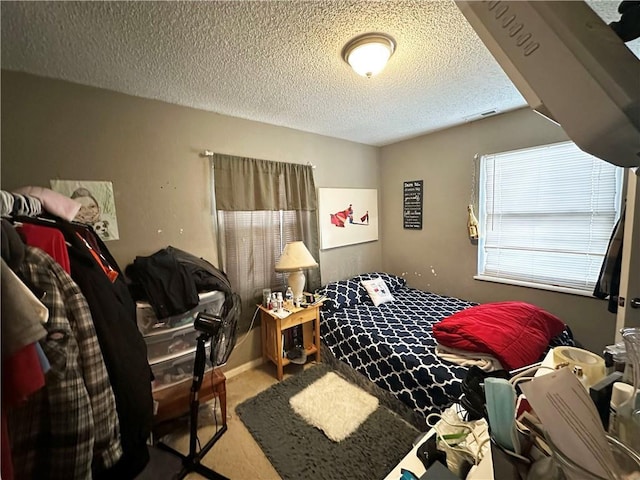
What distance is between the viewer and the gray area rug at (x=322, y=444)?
1466 millimetres

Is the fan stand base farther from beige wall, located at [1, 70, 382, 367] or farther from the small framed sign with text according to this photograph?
the small framed sign with text

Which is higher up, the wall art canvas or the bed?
the wall art canvas

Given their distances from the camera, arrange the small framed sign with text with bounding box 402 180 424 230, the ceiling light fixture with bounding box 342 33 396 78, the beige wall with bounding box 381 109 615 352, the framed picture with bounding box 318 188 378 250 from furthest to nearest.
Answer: the small framed sign with text with bounding box 402 180 424 230, the framed picture with bounding box 318 188 378 250, the beige wall with bounding box 381 109 615 352, the ceiling light fixture with bounding box 342 33 396 78

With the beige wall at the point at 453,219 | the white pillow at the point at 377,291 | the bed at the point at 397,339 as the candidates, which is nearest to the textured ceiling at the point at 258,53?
the beige wall at the point at 453,219

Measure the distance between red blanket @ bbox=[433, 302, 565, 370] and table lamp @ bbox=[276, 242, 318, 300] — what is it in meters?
1.24

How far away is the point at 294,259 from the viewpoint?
8.01 ft

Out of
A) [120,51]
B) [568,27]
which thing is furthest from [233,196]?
[568,27]

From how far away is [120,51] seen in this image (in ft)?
4.50

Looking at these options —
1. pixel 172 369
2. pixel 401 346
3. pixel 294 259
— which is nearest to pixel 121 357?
pixel 172 369

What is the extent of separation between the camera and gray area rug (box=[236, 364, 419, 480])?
4.81 ft

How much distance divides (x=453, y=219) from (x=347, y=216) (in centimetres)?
121

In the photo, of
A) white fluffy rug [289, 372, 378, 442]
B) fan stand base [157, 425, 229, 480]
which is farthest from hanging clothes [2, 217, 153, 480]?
white fluffy rug [289, 372, 378, 442]

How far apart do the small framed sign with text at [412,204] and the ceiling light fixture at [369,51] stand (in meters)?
1.95

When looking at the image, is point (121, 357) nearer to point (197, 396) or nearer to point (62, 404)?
point (62, 404)
